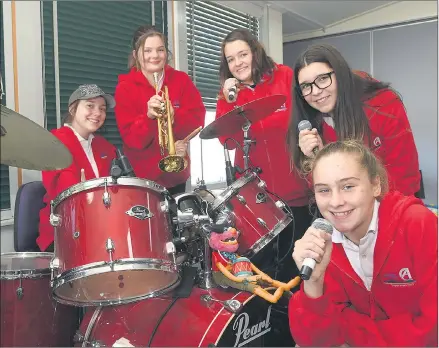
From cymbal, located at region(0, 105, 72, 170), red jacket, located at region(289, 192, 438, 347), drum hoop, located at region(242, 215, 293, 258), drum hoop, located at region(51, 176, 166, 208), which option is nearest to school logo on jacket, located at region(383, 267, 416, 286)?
red jacket, located at region(289, 192, 438, 347)

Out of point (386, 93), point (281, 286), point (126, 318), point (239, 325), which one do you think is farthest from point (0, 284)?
point (386, 93)

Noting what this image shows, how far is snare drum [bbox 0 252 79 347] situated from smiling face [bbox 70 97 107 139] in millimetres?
817

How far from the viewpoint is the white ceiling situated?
4.52 m

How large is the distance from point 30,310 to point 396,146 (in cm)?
183

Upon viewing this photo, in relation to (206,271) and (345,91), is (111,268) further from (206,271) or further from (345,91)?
(345,91)

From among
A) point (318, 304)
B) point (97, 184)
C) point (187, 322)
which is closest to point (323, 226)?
point (318, 304)

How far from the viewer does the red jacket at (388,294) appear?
4.63 feet

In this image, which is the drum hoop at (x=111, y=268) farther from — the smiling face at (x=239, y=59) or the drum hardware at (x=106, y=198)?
the smiling face at (x=239, y=59)

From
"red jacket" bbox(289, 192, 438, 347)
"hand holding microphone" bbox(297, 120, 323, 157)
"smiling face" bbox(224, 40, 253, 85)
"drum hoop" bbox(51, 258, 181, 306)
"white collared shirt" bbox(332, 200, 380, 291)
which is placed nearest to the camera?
"red jacket" bbox(289, 192, 438, 347)

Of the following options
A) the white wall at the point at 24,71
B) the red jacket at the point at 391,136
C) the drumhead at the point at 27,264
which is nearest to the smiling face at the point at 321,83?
the red jacket at the point at 391,136

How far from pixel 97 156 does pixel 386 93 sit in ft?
5.33

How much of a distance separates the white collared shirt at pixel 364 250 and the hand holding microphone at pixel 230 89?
46.6 inches

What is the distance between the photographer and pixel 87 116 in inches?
103

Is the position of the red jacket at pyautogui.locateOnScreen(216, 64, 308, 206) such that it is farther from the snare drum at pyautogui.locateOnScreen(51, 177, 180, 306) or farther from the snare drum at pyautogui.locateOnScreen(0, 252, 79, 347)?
the snare drum at pyautogui.locateOnScreen(0, 252, 79, 347)
